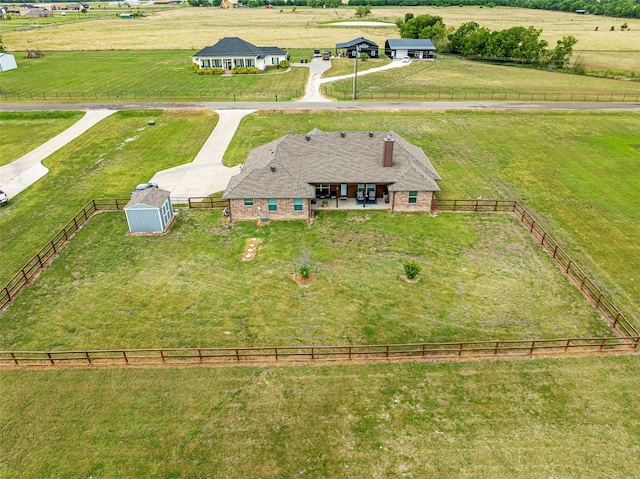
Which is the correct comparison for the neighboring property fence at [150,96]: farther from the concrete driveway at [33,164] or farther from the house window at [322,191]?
the house window at [322,191]

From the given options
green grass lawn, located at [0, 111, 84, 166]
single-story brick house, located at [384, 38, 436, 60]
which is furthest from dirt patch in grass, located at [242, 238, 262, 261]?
single-story brick house, located at [384, 38, 436, 60]

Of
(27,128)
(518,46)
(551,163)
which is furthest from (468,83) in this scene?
(27,128)

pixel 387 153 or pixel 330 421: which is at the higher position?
pixel 387 153

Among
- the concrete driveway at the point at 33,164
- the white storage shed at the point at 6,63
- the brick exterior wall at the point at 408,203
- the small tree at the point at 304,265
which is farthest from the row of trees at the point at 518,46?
the white storage shed at the point at 6,63

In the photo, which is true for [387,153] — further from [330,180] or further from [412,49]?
[412,49]

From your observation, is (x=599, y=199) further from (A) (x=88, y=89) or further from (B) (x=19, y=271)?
(A) (x=88, y=89)

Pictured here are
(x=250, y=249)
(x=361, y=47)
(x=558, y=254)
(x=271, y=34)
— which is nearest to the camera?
(x=558, y=254)
